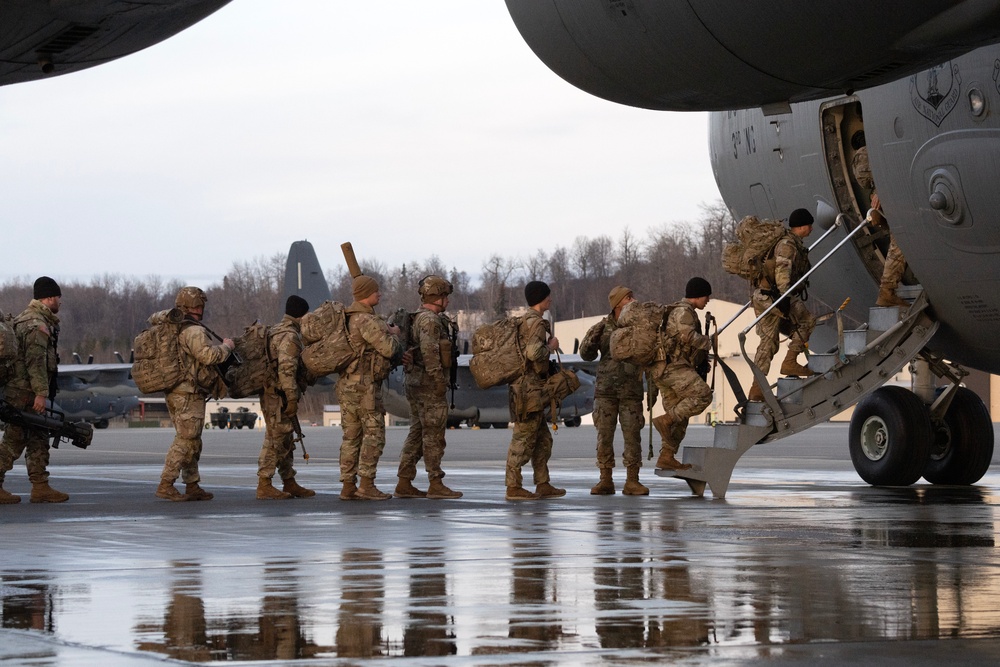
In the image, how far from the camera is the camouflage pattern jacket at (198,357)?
13664 mm

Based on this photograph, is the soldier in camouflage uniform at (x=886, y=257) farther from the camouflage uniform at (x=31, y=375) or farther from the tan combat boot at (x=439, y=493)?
the camouflage uniform at (x=31, y=375)

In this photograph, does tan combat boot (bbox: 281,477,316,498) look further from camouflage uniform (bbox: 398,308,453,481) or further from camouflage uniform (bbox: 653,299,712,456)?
camouflage uniform (bbox: 653,299,712,456)

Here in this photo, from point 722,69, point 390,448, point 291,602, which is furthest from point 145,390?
point 390,448

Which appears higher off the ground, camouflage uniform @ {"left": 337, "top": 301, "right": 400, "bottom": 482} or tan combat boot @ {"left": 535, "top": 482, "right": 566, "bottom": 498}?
camouflage uniform @ {"left": 337, "top": 301, "right": 400, "bottom": 482}

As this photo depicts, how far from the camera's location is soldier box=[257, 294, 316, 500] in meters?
14.1

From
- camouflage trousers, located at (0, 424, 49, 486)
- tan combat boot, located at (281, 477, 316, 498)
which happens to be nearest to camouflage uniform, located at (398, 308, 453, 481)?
tan combat boot, located at (281, 477, 316, 498)

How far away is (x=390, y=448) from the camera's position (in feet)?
104

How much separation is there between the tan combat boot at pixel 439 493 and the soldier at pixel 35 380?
3643 millimetres

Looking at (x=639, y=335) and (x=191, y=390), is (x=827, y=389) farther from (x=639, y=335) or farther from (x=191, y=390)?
(x=191, y=390)

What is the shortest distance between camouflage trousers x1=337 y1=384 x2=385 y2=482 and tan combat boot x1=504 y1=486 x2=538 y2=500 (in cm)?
131

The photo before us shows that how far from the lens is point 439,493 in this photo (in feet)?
46.3

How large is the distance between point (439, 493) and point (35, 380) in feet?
13.3

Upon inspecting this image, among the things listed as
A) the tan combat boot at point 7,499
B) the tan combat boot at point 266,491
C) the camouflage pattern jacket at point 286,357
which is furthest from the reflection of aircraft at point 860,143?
the tan combat boot at point 7,499

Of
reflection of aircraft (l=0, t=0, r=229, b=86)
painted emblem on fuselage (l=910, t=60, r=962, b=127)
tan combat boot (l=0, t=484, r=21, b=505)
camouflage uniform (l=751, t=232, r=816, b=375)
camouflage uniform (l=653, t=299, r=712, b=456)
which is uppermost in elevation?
painted emblem on fuselage (l=910, t=60, r=962, b=127)
